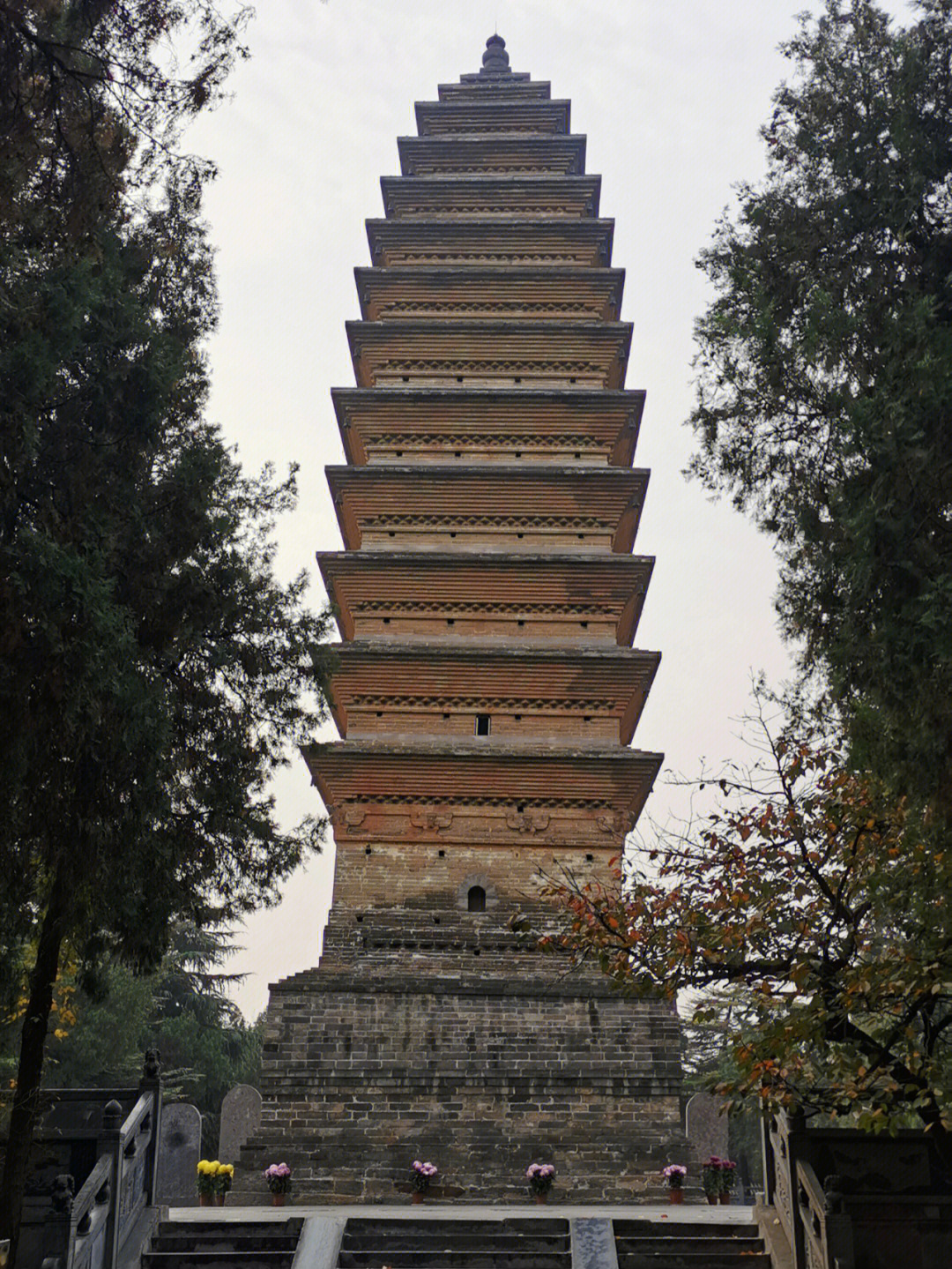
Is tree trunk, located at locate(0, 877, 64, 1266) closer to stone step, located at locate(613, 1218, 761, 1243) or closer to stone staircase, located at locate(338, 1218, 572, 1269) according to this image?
stone staircase, located at locate(338, 1218, 572, 1269)

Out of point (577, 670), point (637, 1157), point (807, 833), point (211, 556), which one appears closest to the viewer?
point (807, 833)

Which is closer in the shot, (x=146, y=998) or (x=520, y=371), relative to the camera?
(x=520, y=371)

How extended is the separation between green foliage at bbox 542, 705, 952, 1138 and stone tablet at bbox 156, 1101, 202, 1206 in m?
7.24

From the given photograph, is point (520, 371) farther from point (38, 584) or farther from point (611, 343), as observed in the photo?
point (38, 584)

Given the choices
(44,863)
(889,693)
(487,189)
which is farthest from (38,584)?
(487,189)

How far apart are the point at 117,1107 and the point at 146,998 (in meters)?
21.9

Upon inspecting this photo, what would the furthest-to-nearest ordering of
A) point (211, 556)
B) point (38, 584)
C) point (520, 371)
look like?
1. point (520, 371)
2. point (211, 556)
3. point (38, 584)

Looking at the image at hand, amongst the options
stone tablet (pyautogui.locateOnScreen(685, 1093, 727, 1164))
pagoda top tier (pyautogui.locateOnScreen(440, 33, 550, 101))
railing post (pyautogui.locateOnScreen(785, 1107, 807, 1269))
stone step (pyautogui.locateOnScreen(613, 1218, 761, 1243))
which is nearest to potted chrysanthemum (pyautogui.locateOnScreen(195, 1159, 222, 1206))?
stone step (pyautogui.locateOnScreen(613, 1218, 761, 1243))

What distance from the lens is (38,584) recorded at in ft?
27.2

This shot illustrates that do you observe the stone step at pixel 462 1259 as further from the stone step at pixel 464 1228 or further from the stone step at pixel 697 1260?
the stone step at pixel 697 1260

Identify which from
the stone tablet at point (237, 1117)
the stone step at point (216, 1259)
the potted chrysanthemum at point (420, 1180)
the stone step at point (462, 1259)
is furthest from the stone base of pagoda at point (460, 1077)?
the stone step at point (462, 1259)

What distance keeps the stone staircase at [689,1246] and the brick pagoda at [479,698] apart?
4444 mm

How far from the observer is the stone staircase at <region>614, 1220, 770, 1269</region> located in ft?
32.6

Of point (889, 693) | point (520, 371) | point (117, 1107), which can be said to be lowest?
point (117, 1107)
